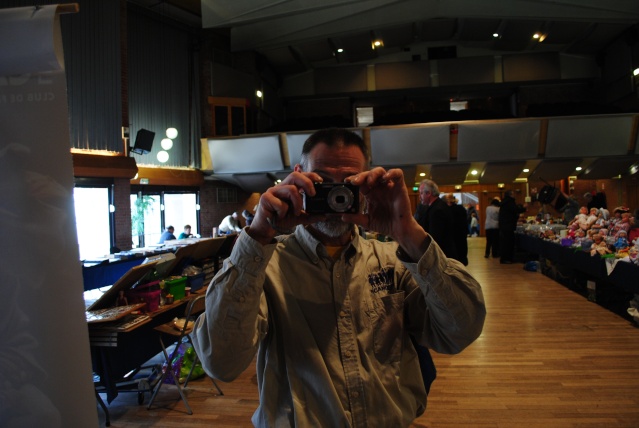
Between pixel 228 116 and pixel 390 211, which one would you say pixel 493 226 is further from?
pixel 390 211

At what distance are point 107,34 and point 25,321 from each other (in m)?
9.93

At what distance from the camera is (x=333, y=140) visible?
1254 millimetres

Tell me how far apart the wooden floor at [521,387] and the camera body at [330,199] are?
298cm

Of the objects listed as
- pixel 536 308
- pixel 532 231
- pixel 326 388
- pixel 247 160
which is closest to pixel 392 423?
pixel 326 388

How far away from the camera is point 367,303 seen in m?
1.22

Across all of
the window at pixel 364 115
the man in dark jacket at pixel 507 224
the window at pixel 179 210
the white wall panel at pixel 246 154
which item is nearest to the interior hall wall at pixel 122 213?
the window at pixel 179 210

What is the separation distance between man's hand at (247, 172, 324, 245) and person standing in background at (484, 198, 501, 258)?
38.2 feet

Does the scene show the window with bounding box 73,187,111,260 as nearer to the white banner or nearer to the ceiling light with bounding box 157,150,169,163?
the ceiling light with bounding box 157,150,169,163

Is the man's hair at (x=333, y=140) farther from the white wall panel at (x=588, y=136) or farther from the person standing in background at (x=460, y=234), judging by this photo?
the white wall panel at (x=588, y=136)

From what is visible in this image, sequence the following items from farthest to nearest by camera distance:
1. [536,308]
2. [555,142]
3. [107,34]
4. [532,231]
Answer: [555,142] < [532,231] < [107,34] < [536,308]

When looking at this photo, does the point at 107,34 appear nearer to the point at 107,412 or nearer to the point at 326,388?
the point at 107,412

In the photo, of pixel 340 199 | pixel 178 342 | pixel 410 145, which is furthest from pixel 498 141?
pixel 340 199

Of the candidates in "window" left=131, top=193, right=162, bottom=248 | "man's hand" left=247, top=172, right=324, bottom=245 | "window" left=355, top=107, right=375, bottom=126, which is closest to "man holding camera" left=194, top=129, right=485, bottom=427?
"man's hand" left=247, top=172, right=324, bottom=245

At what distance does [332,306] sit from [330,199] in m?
0.28
